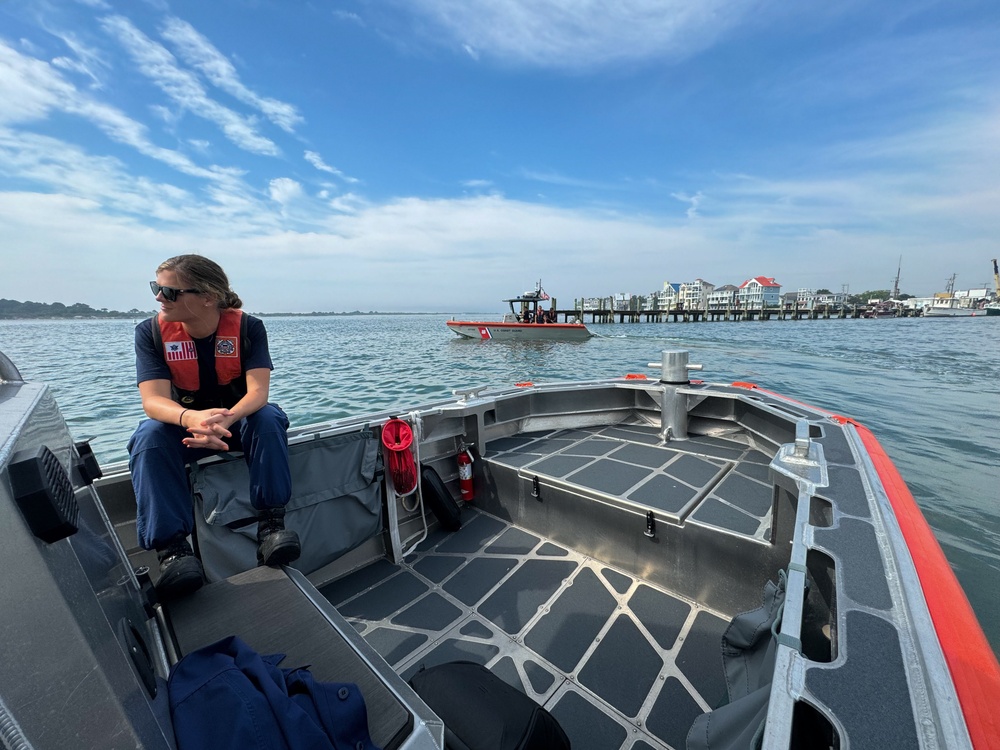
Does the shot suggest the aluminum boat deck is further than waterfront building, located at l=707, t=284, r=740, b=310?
No

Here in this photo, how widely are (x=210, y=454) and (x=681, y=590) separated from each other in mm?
2649

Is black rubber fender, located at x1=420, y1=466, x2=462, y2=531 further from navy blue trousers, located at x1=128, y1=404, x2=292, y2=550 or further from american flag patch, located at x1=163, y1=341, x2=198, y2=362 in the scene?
american flag patch, located at x1=163, y1=341, x2=198, y2=362

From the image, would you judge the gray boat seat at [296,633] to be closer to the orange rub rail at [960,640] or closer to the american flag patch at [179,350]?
the american flag patch at [179,350]

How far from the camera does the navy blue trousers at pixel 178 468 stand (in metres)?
1.79

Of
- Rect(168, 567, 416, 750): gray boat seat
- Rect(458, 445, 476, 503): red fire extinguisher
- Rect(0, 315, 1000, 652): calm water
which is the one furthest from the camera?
Rect(0, 315, 1000, 652): calm water

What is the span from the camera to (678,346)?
23.9 meters

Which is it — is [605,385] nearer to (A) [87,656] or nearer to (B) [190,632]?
(B) [190,632]

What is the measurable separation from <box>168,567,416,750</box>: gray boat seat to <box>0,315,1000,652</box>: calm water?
1957 mm

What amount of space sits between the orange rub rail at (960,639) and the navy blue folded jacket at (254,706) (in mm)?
1292

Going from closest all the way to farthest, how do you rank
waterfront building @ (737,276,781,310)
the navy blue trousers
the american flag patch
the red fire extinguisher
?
the navy blue trousers
the american flag patch
the red fire extinguisher
waterfront building @ (737,276,781,310)

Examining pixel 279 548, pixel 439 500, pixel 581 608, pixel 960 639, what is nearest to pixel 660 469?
pixel 581 608

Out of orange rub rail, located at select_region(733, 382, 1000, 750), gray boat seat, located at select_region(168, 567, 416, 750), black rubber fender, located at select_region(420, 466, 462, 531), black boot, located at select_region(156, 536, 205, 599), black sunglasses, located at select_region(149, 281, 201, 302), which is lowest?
black rubber fender, located at select_region(420, 466, 462, 531)

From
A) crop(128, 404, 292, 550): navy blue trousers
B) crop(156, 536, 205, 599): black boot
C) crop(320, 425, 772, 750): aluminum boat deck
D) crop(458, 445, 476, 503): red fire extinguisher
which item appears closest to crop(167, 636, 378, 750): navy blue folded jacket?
crop(156, 536, 205, 599): black boot

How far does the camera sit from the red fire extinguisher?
3406 mm
